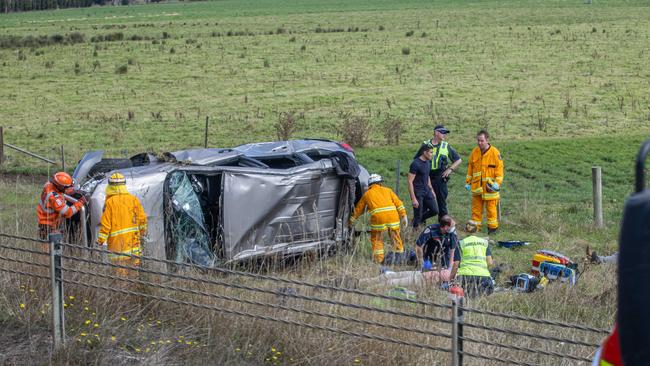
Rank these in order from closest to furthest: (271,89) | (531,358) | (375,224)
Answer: (531,358)
(375,224)
(271,89)

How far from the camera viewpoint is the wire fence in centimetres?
573

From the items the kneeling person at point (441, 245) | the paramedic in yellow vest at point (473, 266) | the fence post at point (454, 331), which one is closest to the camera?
the fence post at point (454, 331)

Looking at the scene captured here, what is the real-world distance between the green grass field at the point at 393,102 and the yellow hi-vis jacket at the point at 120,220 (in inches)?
46.9

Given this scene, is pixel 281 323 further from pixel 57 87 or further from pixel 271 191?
pixel 57 87

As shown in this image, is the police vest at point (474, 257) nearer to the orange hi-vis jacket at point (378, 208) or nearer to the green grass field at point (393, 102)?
the green grass field at point (393, 102)

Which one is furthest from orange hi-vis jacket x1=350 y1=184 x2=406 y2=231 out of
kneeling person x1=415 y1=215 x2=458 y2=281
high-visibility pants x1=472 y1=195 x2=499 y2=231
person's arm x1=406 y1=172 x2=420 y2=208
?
high-visibility pants x1=472 y1=195 x2=499 y2=231

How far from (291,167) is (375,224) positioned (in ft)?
3.92

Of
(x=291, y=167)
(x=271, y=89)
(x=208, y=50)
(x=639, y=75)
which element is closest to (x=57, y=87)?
(x=271, y=89)

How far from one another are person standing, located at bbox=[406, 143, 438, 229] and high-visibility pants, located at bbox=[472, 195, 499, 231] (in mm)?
595

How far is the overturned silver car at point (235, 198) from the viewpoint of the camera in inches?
399

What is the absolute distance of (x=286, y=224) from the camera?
1088 centimetres

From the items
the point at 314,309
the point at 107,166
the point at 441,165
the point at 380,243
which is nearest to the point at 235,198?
the point at 107,166

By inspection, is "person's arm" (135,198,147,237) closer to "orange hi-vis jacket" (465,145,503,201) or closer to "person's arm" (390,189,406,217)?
"person's arm" (390,189,406,217)

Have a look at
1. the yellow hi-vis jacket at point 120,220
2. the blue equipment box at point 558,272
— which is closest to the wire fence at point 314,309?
the yellow hi-vis jacket at point 120,220
